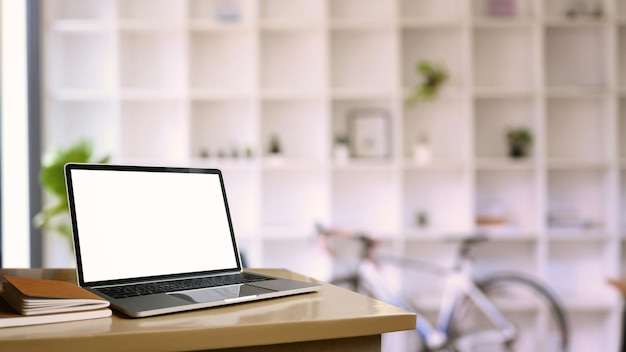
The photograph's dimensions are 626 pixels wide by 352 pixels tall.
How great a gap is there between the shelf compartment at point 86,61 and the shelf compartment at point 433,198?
6.75 ft

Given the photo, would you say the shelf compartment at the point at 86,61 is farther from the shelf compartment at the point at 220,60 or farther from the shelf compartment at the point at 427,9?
the shelf compartment at the point at 427,9

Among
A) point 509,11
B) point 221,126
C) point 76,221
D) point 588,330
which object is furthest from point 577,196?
point 76,221

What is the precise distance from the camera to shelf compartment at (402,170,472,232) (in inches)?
159

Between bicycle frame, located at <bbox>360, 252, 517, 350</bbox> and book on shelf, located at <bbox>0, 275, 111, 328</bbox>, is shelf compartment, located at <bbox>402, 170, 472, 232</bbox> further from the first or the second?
book on shelf, located at <bbox>0, 275, 111, 328</bbox>

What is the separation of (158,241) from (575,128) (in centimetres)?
355

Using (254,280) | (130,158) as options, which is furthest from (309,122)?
(254,280)

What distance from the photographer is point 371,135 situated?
399 cm

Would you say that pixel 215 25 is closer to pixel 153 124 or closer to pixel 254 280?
pixel 153 124

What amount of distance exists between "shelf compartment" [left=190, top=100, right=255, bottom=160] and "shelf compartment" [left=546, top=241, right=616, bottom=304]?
7.05ft

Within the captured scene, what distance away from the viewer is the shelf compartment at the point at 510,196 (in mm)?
4031

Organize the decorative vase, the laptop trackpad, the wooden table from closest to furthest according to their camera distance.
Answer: the wooden table
the laptop trackpad
the decorative vase

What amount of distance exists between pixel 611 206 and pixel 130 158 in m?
3.00

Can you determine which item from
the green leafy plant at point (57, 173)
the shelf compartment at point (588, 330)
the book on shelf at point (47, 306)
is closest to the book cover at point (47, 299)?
the book on shelf at point (47, 306)

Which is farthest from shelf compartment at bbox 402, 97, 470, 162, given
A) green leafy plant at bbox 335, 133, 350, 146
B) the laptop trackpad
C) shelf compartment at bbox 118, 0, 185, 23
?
the laptop trackpad
